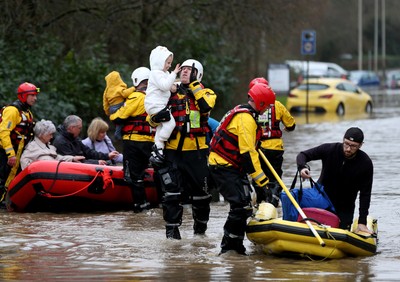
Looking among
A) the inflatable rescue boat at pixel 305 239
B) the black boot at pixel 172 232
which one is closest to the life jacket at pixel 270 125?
the black boot at pixel 172 232

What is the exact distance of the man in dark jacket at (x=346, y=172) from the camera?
10.6 metres

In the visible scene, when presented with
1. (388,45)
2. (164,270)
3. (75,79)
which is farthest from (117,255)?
(388,45)

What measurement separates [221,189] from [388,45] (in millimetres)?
95051

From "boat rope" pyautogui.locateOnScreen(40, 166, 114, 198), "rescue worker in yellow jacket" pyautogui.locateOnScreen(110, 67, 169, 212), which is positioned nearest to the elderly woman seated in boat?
"boat rope" pyautogui.locateOnScreen(40, 166, 114, 198)

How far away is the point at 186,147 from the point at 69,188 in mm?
3041

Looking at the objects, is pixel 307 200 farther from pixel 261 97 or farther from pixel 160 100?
pixel 160 100

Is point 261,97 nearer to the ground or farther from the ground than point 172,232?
farther from the ground

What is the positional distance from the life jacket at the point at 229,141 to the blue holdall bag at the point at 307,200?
0.74 meters

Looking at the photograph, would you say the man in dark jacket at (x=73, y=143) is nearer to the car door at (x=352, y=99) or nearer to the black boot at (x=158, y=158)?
the black boot at (x=158, y=158)

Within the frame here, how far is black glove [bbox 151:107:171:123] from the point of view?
36.6ft

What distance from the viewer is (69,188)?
13.9 m

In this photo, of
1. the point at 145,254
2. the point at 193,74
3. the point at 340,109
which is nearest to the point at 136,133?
the point at 193,74

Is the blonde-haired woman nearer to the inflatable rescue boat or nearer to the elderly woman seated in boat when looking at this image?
the elderly woman seated in boat

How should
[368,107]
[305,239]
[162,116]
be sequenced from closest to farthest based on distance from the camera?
[305,239]
[162,116]
[368,107]
